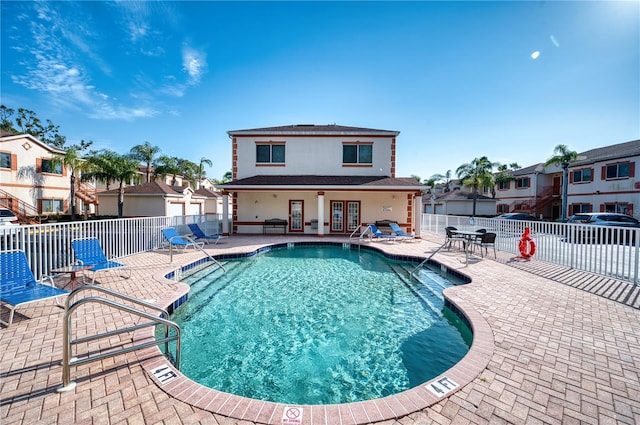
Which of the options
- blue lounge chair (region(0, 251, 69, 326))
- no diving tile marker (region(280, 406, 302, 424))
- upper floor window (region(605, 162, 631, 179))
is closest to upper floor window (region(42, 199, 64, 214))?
blue lounge chair (region(0, 251, 69, 326))

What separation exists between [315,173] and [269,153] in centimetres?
350

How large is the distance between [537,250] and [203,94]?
19.3 metres

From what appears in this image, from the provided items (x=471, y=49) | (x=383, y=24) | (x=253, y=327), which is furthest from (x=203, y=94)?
(x=253, y=327)

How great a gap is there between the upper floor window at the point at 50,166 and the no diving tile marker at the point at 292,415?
3237 centimetres

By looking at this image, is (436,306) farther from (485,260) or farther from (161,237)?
(161,237)

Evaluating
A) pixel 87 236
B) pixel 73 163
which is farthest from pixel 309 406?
pixel 73 163

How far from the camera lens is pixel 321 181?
16.3 meters

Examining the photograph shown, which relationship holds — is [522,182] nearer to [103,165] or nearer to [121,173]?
[121,173]

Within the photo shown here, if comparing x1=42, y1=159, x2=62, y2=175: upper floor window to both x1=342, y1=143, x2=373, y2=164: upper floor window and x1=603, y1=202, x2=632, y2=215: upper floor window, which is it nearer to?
x1=342, y1=143, x2=373, y2=164: upper floor window

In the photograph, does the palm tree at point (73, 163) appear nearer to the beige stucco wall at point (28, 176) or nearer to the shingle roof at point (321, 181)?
the beige stucco wall at point (28, 176)

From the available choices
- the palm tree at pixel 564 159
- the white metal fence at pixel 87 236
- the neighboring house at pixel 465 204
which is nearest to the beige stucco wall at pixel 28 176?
the white metal fence at pixel 87 236

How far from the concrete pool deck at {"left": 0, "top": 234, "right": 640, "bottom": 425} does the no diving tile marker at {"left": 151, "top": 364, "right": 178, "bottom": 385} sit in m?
0.08

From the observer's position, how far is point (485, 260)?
9930mm

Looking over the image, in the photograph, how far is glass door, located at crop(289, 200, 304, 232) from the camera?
699 inches
